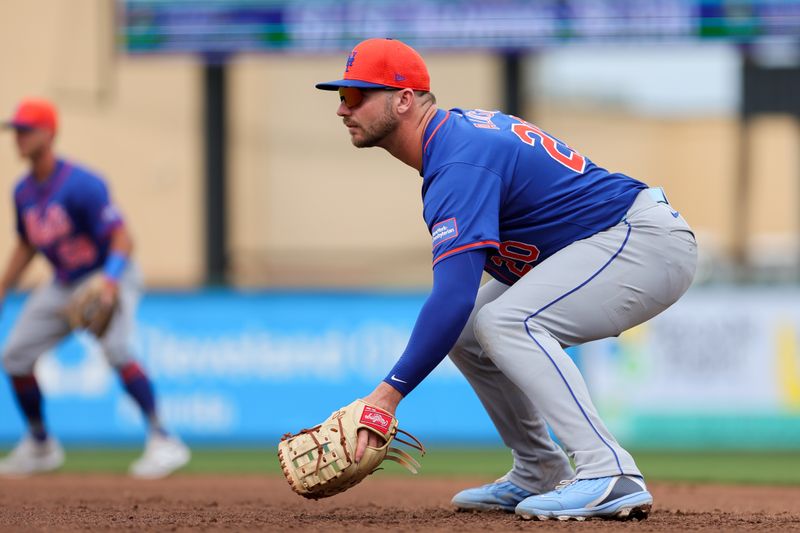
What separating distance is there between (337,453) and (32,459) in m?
3.80

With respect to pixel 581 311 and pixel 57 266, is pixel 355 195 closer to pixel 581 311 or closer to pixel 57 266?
pixel 57 266

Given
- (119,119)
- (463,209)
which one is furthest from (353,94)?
(119,119)

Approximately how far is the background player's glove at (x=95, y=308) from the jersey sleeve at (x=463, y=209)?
331cm

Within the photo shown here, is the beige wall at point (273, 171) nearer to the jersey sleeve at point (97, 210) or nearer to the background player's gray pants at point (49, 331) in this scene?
the background player's gray pants at point (49, 331)

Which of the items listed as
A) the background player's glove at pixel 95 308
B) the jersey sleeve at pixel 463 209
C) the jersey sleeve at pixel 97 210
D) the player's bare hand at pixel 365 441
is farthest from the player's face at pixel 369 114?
the jersey sleeve at pixel 97 210

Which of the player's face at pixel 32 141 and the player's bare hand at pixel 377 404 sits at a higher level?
the player's face at pixel 32 141

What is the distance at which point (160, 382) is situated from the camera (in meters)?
9.66

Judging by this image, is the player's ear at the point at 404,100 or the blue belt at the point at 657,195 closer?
the player's ear at the point at 404,100

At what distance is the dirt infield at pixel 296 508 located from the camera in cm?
408

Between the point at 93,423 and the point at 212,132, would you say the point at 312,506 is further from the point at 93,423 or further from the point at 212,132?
the point at 212,132

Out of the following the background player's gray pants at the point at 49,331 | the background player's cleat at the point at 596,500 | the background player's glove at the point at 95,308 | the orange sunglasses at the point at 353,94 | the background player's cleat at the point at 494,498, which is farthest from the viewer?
the background player's gray pants at the point at 49,331

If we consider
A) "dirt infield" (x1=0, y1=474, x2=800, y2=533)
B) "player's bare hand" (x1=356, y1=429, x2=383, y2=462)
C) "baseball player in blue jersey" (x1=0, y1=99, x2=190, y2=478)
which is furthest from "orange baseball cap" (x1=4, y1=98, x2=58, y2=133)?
"player's bare hand" (x1=356, y1=429, x2=383, y2=462)

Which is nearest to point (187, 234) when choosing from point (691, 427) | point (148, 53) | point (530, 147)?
point (148, 53)

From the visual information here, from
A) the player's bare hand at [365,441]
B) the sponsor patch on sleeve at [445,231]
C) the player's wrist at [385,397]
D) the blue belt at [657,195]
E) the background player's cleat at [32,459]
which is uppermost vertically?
the blue belt at [657,195]
